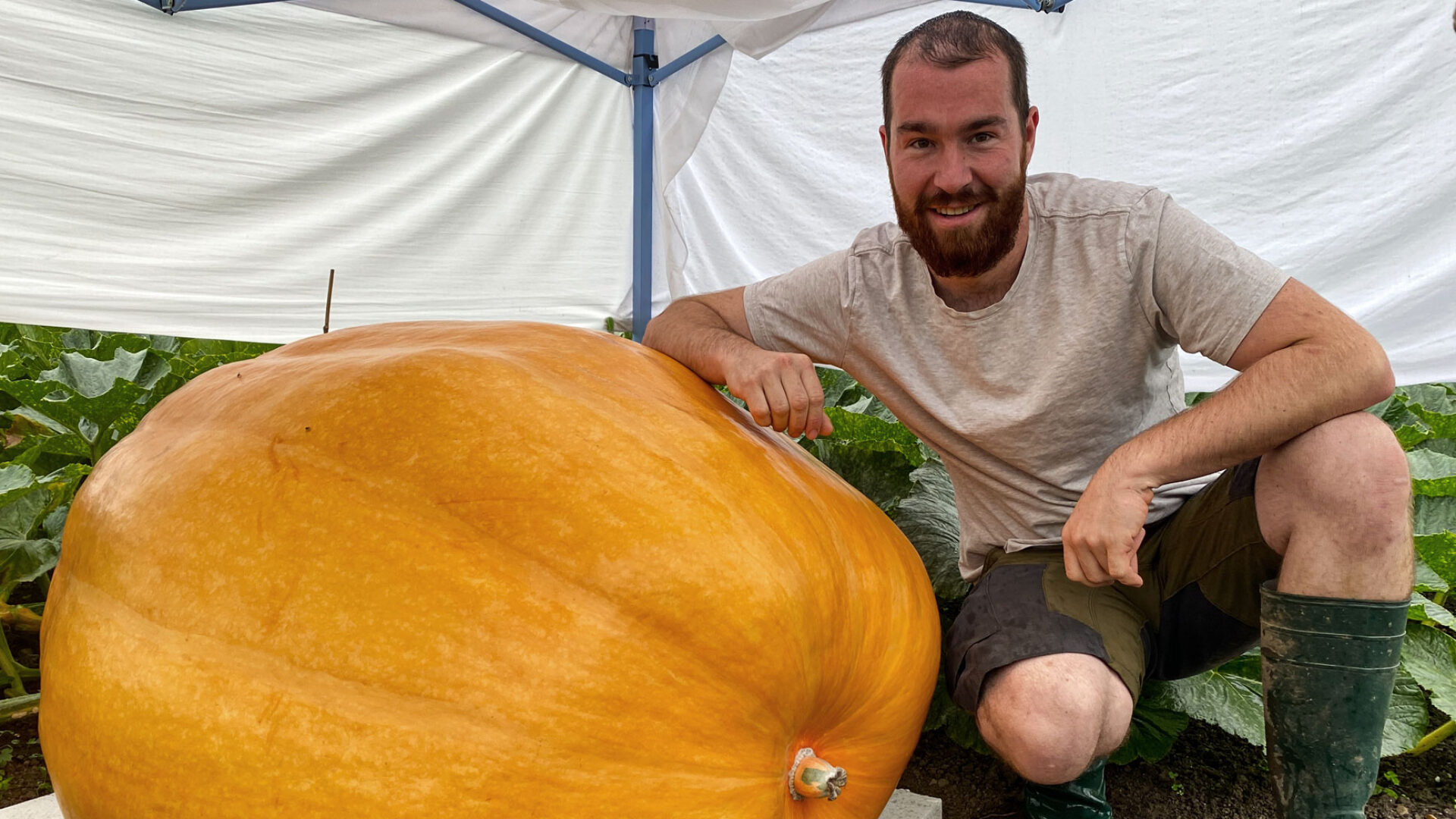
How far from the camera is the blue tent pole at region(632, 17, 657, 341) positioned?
3972mm

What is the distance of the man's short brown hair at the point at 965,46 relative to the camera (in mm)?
1781

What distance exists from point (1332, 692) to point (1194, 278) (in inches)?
26.5

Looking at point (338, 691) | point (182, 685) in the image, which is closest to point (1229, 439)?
point (338, 691)

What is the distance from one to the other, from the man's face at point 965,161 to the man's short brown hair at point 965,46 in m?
0.02

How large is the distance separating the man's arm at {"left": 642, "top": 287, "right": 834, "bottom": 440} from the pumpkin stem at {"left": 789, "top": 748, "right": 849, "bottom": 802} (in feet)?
1.80

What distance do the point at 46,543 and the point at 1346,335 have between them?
257 centimetres

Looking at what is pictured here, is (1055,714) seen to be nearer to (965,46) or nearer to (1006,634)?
(1006,634)

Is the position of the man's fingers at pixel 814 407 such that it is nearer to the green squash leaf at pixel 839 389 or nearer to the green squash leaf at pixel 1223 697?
the green squash leaf at pixel 1223 697

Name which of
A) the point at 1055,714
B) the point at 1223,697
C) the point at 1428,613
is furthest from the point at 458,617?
the point at 1428,613

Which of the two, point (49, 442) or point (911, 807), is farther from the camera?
point (49, 442)

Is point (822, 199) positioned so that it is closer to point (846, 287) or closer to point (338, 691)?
point (846, 287)

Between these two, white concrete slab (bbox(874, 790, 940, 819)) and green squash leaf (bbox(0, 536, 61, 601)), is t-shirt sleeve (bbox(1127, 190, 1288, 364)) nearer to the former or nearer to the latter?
white concrete slab (bbox(874, 790, 940, 819))

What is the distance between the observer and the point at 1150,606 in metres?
1.76

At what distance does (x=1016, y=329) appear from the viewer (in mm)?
1796
